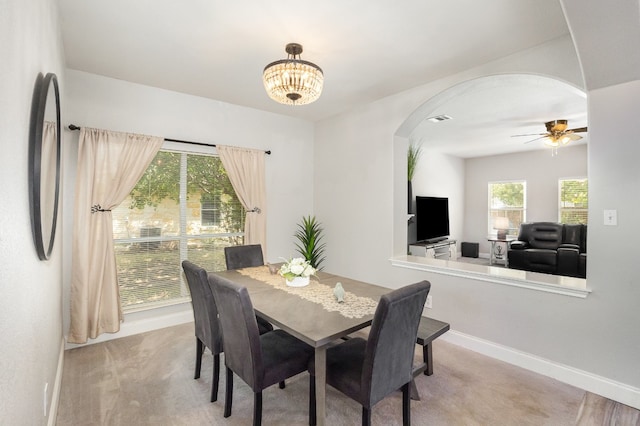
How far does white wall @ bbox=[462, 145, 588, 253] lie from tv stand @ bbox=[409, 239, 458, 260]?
174cm

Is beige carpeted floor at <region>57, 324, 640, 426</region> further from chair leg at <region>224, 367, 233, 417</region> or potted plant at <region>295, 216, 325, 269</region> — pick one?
potted plant at <region>295, 216, 325, 269</region>

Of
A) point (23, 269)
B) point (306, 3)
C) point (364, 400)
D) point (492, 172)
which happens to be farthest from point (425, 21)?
point (492, 172)

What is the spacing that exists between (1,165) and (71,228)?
2605mm

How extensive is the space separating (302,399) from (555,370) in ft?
6.56

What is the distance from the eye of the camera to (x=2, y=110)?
3.00 feet

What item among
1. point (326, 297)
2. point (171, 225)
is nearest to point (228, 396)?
point (326, 297)

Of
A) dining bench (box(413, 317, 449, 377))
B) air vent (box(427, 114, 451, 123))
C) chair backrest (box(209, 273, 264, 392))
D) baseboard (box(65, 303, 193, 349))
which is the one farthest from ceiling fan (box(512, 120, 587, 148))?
baseboard (box(65, 303, 193, 349))

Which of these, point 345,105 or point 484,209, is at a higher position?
point 345,105

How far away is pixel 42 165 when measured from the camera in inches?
55.4

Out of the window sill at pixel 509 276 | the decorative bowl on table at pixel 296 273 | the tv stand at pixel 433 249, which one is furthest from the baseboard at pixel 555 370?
the tv stand at pixel 433 249

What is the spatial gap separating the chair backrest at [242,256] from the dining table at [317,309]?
1.48 ft

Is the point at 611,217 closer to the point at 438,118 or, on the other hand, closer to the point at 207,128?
the point at 438,118

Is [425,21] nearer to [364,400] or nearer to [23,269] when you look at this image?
[364,400]

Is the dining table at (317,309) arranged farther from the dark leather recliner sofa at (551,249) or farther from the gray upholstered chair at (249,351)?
the dark leather recliner sofa at (551,249)
